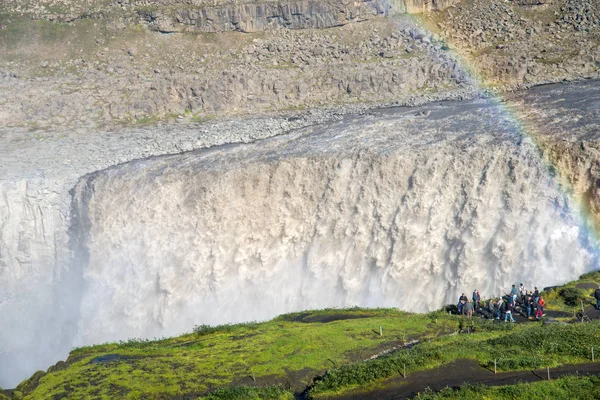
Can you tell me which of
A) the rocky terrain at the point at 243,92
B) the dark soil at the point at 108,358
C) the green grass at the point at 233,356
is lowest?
the dark soil at the point at 108,358

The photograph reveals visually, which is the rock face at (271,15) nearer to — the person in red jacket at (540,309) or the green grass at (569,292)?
the green grass at (569,292)

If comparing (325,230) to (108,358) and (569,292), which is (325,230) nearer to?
(569,292)

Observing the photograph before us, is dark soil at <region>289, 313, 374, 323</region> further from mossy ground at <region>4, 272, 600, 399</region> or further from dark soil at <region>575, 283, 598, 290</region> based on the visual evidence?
dark soil at <region>575, 283, 598, 290</region>

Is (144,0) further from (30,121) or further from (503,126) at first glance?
(503,126)

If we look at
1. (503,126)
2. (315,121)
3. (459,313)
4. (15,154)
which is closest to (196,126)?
(315,121)

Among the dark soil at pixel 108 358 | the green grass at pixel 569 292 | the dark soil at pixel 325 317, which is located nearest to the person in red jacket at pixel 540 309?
the green grass at pixel 569 292

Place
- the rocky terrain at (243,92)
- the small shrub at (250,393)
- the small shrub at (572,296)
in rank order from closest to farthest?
the small shrub at (250,393) → the small shrub at (572,296) → the rocky terrain at (243,92)
